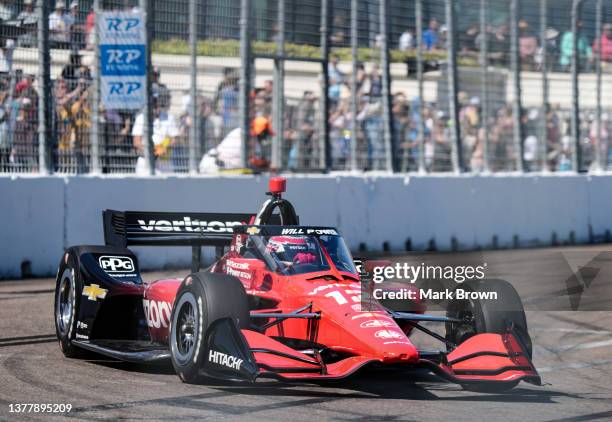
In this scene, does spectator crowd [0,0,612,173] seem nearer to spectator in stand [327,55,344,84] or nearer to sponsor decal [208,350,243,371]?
spectator in stand [327,55,344,84]

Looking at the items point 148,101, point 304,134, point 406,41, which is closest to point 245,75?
point 304,134

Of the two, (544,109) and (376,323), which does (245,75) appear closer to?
(544,109)

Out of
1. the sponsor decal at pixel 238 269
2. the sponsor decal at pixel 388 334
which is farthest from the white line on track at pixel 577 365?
the sponsor decal at pixel 238 269

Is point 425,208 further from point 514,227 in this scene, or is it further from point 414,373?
point 414,373

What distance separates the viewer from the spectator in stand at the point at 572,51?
2003 cm

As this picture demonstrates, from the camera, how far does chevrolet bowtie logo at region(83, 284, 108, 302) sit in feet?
29.6

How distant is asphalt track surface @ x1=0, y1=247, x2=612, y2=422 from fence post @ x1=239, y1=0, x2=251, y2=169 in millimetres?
6269

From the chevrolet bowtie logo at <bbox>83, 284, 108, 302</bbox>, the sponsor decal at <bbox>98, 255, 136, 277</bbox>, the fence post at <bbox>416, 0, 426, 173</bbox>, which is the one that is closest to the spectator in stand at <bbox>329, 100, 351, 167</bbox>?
the fence post at <bbox>416, 0, 426, 173</bbox>

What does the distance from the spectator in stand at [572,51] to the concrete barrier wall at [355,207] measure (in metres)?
1.95

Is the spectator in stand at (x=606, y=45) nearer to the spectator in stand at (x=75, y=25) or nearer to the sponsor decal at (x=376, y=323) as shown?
the spectator in stand at (x=75, y=25)

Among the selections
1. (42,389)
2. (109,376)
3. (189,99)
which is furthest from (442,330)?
(189,99)

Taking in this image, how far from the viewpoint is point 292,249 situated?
8.41 metres

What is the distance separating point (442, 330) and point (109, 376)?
3.69m

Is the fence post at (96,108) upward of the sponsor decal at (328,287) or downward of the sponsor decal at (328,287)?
upward
